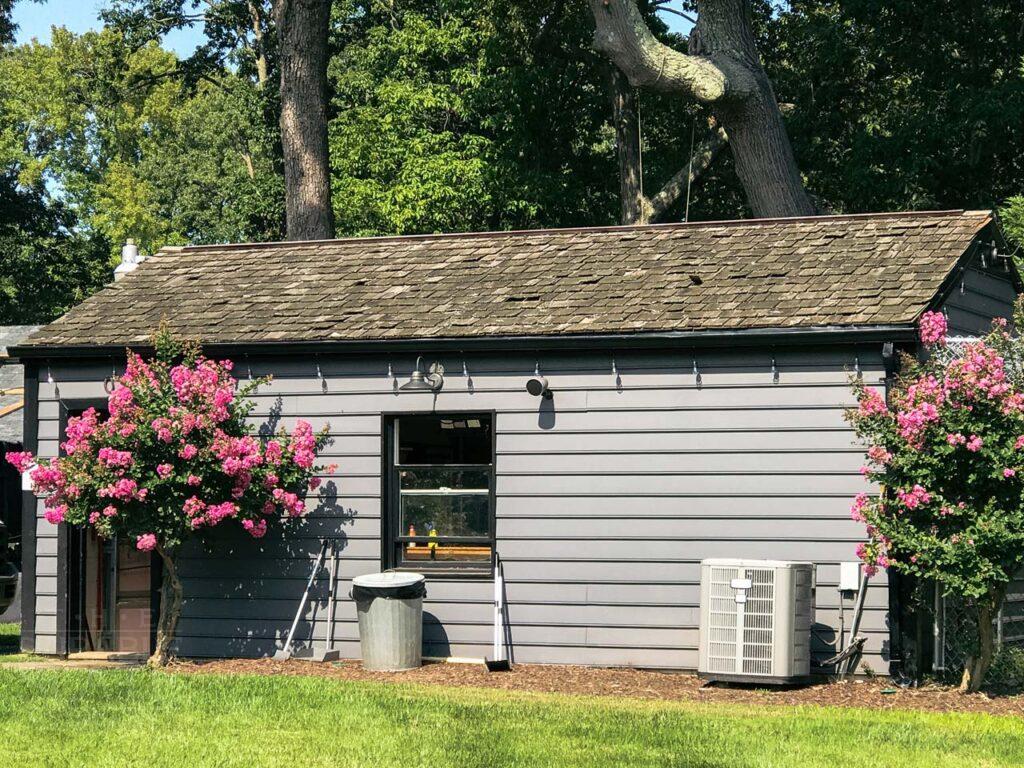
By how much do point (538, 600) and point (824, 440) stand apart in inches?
113

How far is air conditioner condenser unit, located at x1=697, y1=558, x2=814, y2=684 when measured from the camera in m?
11.6

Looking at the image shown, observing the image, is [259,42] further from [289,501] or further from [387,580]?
[387,580]

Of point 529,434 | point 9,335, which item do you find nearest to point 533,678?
point 529,434

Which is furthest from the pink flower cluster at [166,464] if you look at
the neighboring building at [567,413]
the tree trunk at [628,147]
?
the tree trunk at [628,147]

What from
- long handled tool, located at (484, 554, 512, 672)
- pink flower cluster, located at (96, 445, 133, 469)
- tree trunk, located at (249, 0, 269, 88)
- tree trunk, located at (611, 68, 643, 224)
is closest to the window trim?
long handled tool, located at (484, 554, 512, 672)

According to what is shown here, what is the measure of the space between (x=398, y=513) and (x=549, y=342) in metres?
2.20

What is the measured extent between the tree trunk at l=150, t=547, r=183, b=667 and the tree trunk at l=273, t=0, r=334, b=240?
9536mm

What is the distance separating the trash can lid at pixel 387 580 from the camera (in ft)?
42.0

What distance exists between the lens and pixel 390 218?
30203 mm

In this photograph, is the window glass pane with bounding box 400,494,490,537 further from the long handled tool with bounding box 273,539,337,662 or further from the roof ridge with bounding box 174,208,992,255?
the roof ridge with bounding box 174,208,992,255

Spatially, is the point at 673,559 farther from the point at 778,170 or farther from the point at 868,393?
the point at 778,170

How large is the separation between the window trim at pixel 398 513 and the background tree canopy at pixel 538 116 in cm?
822

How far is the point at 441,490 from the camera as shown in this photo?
13.6m

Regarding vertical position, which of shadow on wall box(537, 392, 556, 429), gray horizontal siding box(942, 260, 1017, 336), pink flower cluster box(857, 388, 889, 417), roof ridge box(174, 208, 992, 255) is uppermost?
roof ridge box(174, 208, 992, 255)
